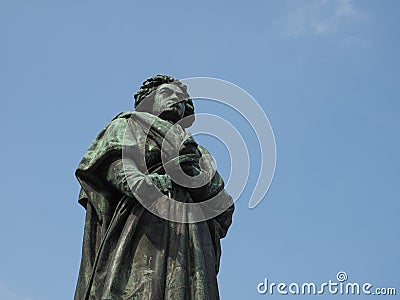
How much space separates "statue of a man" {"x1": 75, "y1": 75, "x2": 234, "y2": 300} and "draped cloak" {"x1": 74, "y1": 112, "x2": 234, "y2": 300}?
0.01 metres

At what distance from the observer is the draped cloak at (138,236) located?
10617 millimetres

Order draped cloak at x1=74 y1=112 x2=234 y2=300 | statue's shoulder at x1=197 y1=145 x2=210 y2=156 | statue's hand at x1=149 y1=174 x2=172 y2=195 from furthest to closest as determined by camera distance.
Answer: statue's shoulder at x1=197 y1=145 x2=210 y2=156 < statue's hand at x1=149 y1=174 x2=172 y2=195 < draped cloak at x1=74 y1=112 x2=234 y2=300

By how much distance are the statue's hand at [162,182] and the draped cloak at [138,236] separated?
0.39ft

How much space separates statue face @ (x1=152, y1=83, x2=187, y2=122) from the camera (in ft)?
40.0

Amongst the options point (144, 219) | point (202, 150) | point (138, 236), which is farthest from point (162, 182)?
point (202, 150)

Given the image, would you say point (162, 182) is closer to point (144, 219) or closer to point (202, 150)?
point (144, 219)

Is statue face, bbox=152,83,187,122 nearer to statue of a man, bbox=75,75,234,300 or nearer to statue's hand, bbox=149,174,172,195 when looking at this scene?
statue of a man, bbox=75,75,234,300

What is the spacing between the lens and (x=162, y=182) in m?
10.9

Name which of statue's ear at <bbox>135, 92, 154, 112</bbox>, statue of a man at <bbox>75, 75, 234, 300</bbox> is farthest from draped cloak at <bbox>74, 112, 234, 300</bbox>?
statue's ear at <bbox>135, 92, 154, 112</bbox>

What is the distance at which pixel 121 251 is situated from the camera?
1074cm

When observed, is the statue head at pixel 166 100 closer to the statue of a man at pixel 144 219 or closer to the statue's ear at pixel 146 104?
the statue's ear at pixel 146 104

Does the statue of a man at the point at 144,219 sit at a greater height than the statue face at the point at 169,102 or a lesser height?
lesser

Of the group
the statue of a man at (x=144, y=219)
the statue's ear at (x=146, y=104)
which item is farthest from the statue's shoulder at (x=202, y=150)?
the statue's ear at (x=146, y=104)

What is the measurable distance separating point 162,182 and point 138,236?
2.21 ft
